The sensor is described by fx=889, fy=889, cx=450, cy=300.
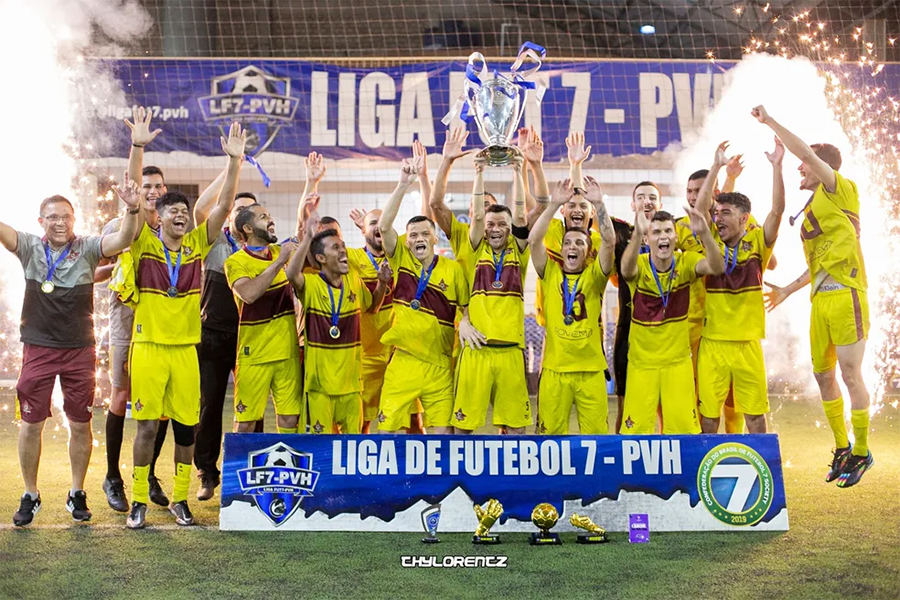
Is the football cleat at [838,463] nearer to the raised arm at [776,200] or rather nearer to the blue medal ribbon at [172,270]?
the raised arm at [776,200]

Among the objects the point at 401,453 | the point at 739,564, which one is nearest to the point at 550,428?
the point at 401,453

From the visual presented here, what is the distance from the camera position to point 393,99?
39.0ft

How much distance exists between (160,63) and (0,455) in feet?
19.9

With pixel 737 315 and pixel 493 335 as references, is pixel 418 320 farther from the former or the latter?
pixel 737 315

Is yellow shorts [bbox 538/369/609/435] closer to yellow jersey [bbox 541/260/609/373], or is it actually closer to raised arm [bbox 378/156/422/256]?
yellow jersey [bbox 541/260/609/373]

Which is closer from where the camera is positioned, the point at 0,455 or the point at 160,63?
the point at 0,455

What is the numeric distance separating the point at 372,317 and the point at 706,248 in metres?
2.32

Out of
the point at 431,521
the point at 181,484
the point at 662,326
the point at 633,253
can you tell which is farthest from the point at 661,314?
the point at 181,484

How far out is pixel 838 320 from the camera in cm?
583

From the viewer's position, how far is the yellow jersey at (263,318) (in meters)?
5.69

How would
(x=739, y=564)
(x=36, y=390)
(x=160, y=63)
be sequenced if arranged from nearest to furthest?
1. (x=739, y=564)
2. (x=36, y=390)
3. (x=160, y=63)

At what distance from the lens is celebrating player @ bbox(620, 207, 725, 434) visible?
5441 millimetres

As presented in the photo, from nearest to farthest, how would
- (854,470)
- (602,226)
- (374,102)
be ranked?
1. (602,226)
2. (854,470)
3. (374,102)

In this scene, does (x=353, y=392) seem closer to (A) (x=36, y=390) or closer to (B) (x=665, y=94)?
(A) (x=36, y=390)
